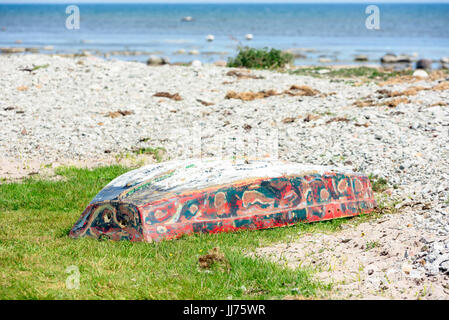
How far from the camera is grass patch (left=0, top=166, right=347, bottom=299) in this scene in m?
5.11

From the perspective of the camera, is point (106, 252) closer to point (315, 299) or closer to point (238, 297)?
point (238, 297)

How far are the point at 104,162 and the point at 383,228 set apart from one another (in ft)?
19.8

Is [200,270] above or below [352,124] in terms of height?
below

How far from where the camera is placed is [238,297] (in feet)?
16.6

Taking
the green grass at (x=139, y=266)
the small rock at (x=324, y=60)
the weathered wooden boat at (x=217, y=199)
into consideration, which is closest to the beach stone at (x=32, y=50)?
the small rock at (x=324, y=60)

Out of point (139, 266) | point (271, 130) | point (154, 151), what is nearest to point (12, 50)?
point (154, 151)

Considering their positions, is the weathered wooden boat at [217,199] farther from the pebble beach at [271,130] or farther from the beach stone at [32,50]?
the beach stone at [32,50]

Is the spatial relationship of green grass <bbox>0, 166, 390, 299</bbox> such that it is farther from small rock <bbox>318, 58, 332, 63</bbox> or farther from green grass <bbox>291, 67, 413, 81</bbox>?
small rock <bbox>318, 58, 332, 63</bbox>

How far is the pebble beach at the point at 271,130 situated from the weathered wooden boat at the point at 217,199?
0.55m

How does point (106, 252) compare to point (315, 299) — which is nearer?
point (315, 299)

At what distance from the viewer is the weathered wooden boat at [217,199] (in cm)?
682
